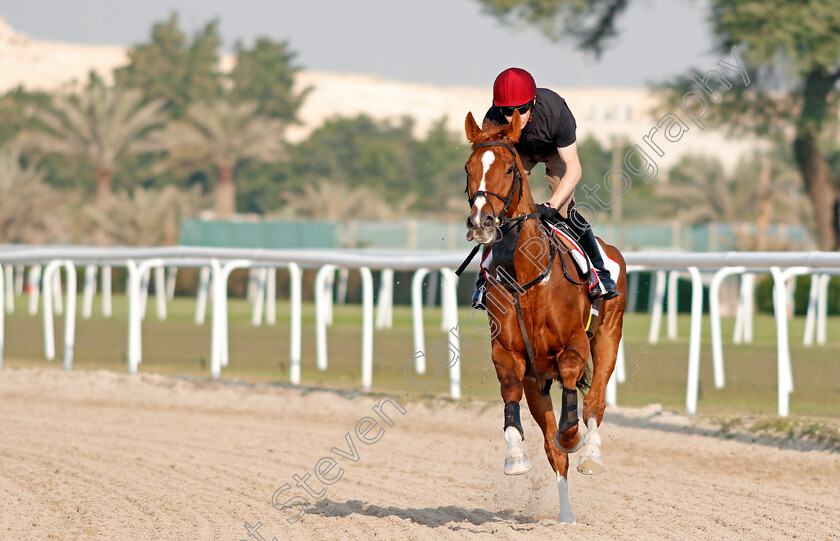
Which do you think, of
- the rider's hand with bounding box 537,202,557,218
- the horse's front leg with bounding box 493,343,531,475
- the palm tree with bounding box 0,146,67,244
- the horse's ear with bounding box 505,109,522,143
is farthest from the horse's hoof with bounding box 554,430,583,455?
the palm tree with bounding box 0,146,67,244

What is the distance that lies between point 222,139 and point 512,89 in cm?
4356

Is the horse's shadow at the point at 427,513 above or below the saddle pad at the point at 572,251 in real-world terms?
below

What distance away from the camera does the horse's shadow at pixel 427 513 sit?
236 inches

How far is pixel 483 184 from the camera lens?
5.30 m

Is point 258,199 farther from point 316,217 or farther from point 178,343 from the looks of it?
point 178,343

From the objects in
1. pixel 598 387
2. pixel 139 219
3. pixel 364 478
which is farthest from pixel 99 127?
pixel 598 387

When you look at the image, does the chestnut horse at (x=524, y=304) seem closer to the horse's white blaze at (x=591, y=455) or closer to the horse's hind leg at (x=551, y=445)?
the horse's white blaze at (x=591, y=455)

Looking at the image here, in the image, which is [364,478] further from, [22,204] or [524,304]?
[22,204]

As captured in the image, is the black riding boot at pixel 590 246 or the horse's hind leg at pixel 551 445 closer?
the horse's hind leg at pixel 551 445

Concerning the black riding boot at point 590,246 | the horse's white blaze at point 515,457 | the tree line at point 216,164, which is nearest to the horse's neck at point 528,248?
the black riding boot at point 590,246

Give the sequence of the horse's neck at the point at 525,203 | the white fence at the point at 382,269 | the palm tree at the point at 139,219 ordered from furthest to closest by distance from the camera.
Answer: the palm tree at the point at 139,219 → the white fence at the point at 382,269 → the horse's neck at the point at 525,203

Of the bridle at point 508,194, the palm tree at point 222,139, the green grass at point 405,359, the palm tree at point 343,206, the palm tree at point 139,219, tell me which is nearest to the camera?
the bridle at point 508,194

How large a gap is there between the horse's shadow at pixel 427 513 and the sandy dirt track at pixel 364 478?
11 mm

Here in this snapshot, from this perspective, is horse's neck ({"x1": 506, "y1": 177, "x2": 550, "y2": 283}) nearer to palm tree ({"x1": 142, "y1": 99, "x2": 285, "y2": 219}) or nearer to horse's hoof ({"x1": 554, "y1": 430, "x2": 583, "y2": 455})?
horse's hoof ({"x1": 554, "y1": 430, "x2": 583, "y2": 455})
